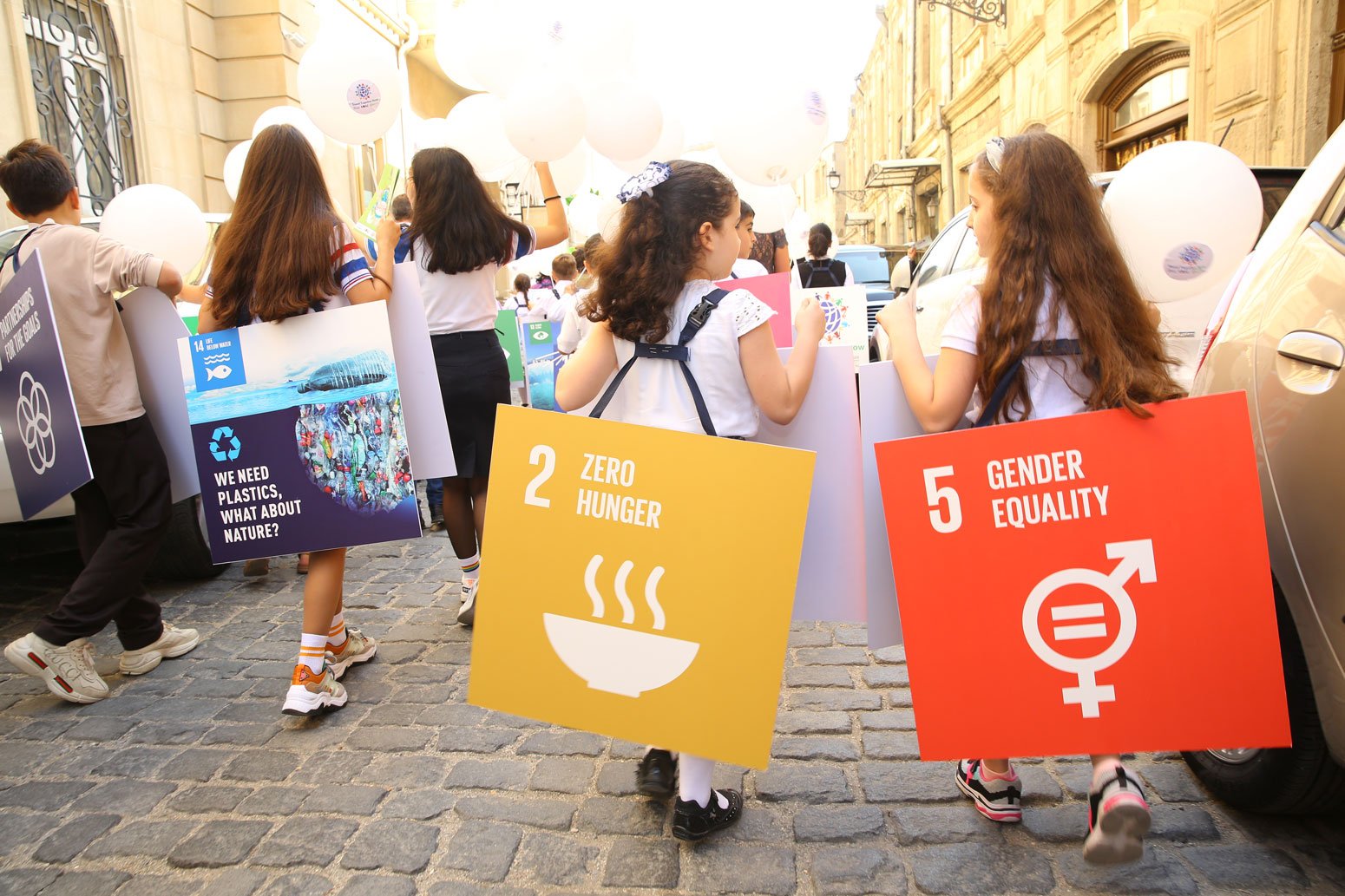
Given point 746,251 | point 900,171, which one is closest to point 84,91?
point 746,251

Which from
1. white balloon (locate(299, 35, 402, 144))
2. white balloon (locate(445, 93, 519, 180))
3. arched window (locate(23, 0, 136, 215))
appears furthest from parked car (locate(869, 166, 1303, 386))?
arched window (locate(23, 0, 136, 215))

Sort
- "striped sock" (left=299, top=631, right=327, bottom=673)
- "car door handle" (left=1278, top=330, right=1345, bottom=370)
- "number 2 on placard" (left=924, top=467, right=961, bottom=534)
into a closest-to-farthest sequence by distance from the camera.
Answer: "car door handle" (left=1278, top=330, right=1345, bottom=370)
"number 2 on placard" (left=924, top=467, right=961, bottom=534)
"striped sock" (left=299, top=631, right=327, bottom=673)

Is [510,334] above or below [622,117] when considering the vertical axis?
below

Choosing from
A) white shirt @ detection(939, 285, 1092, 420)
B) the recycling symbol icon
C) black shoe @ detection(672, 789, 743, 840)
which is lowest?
black shoe @ detection(672, 789, 743, 840)

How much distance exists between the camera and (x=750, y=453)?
85.4 inches

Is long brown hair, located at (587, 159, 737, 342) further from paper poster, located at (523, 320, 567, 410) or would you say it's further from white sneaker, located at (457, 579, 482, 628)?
paper poster, located at (523, 320, 567, 410)

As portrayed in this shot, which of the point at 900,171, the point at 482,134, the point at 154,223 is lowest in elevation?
the point at 154,223

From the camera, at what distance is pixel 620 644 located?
89.7 inches

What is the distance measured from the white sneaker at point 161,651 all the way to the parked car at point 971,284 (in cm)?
343

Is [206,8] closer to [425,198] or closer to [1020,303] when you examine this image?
[425,198]

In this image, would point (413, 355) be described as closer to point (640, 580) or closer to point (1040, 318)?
point (640, 580)

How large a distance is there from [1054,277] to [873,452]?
2.06 feet

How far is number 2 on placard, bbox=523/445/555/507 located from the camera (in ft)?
7.64

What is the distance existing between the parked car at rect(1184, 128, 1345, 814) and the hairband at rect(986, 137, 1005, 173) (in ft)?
2.47
